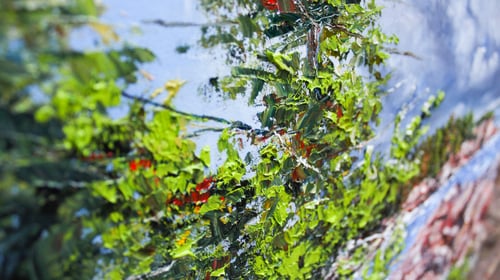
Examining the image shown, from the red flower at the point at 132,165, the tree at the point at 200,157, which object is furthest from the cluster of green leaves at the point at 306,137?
the red flower at the point at 132,165

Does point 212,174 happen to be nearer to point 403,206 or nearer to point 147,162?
point 147,162

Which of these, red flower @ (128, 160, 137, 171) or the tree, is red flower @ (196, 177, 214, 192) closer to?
the tree

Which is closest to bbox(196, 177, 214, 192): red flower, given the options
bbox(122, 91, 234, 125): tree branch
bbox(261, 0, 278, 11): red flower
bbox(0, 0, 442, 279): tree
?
bbox(0, 0, 442, 279): tree

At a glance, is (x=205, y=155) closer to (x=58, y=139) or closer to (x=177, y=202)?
(x=177, y=202)

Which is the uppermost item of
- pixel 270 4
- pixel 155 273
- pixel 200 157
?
pixel 270 4

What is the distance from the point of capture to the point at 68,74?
2.29 ft

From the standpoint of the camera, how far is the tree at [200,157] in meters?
0.69

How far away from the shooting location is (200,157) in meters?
0.98

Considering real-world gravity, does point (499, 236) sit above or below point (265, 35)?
below

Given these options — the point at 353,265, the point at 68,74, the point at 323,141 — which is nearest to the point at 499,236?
the point at 353,265

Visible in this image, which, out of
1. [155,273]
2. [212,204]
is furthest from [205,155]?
[155,273]

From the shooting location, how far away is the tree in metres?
0.69

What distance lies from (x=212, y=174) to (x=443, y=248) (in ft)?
4.17

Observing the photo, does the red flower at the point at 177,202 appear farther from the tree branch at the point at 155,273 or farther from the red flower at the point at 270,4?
the red flower at the point at 270,4
